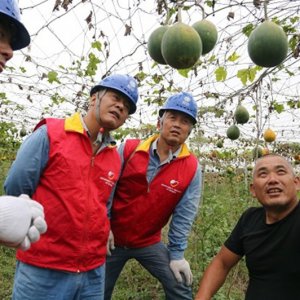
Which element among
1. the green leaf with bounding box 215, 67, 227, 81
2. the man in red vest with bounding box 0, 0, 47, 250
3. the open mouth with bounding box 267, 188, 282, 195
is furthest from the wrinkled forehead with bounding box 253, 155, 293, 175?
the man in red vest with bounding box 0, 0, 47, 250

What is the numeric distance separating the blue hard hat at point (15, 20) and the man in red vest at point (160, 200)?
1105mm

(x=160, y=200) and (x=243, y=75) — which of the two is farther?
(x=243, y=75)

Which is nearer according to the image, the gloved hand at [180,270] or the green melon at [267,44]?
the green melon at [267,44]

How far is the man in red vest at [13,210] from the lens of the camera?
44.6 inches

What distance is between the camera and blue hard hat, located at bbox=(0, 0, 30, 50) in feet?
3.89

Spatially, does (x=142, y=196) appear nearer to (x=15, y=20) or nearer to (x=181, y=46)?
(x=181, y=46)

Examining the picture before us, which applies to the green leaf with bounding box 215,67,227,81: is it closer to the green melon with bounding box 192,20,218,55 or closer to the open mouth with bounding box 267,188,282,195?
the green melon with bounding box 192,20,218,55

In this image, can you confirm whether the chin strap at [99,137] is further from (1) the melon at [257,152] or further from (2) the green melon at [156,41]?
(1) the melon at [257,152]

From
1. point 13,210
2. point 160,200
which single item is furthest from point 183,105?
point 13,210

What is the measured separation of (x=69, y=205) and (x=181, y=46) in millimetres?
833

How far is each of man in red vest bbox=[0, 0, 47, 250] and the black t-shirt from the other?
104 cm

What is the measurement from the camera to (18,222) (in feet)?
3.78

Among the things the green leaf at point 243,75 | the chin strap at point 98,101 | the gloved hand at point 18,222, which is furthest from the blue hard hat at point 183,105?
the gloved hand at point 18,222

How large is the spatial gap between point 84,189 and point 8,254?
2.88 metres
